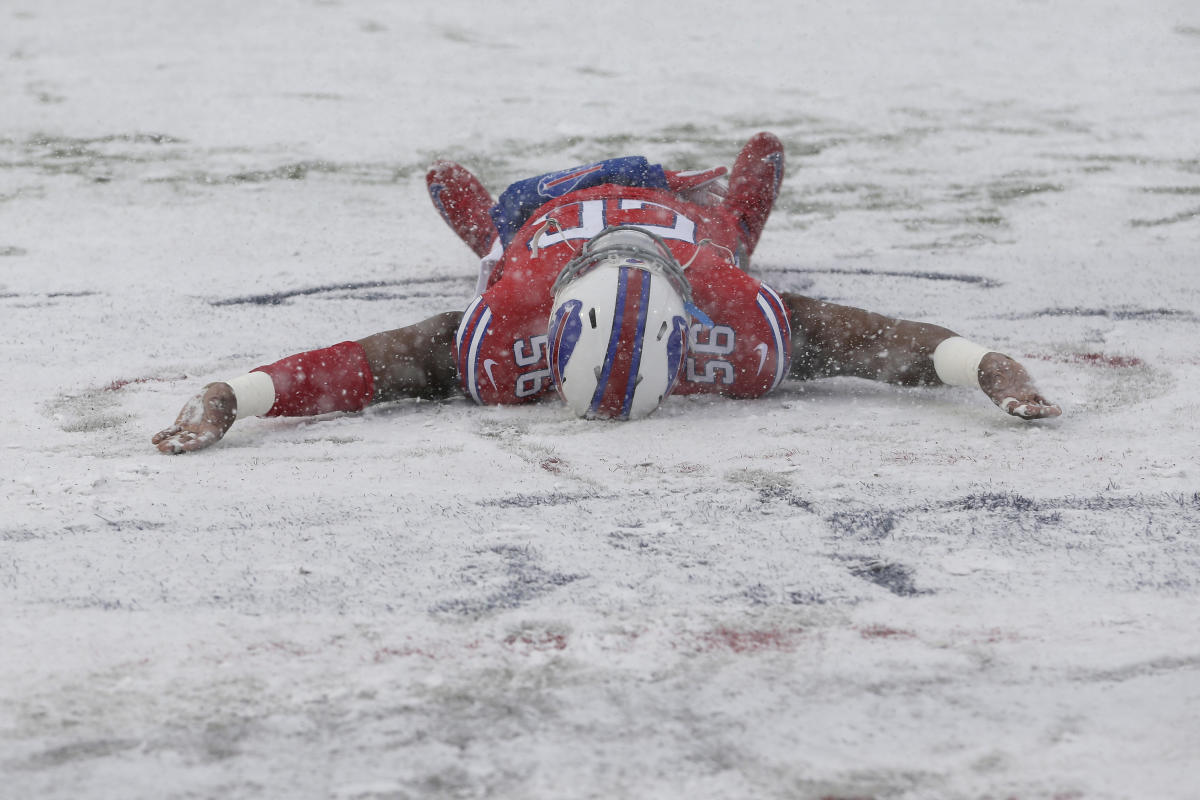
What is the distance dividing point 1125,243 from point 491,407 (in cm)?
243

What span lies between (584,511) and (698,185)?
176 cm

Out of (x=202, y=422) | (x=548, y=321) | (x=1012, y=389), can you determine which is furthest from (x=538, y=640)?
(x=1012, y=389)

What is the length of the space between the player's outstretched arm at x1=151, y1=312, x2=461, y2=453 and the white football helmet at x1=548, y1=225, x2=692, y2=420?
0.34 metres

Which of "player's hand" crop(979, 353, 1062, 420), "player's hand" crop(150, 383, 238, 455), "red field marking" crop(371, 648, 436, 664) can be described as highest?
"player's hand" crop(979, 353, 1062, 420)

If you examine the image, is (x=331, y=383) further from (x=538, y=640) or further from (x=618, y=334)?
(x=538, y=640)

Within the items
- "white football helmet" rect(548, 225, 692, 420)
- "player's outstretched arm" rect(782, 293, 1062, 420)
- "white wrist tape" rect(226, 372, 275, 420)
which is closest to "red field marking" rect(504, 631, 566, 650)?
"white football helmet" rect(548, 225, 692, 420)

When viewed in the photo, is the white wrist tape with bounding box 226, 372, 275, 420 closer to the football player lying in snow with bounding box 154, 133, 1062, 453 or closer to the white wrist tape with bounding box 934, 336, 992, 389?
the football player lying in snow with bounding box 154, 133, 1062, 453

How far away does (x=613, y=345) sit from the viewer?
264 centimetres

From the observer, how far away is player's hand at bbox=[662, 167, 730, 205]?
3.69 metres

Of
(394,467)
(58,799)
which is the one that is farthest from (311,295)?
(58,799)

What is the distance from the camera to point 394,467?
2.40 meters

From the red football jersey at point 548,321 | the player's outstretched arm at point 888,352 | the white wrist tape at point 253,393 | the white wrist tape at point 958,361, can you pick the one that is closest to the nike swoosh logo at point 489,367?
the red football jersey at point 548,321

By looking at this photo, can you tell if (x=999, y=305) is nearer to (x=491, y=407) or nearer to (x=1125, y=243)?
(x=1125, y=243)

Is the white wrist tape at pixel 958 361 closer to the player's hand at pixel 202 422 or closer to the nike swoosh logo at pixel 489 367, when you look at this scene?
the nike swoosh logo at pixel 489 367
